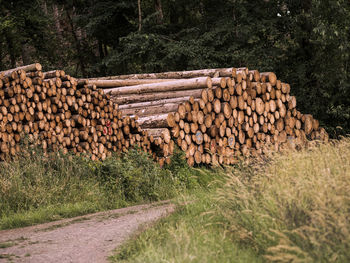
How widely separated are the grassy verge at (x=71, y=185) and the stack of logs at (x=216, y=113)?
1318 mm

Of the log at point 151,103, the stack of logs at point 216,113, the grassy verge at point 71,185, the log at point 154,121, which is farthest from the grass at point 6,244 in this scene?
the log at point 151,103

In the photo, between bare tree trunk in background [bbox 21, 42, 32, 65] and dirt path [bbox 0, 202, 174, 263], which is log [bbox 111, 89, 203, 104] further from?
bare tree trunk in background [bbox 21, 42, 32, 65]

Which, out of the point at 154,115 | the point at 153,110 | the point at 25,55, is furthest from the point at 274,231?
the point at 25,55

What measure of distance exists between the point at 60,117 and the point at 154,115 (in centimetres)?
239

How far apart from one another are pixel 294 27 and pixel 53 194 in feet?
43.7

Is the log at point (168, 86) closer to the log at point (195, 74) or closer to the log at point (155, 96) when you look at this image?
the log at point (155, 96)

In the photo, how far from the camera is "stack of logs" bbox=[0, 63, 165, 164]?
8.80 metres

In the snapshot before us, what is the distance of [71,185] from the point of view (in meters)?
8.14

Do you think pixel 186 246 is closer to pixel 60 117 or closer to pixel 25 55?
pixel 60 117

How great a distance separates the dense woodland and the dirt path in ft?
33.4

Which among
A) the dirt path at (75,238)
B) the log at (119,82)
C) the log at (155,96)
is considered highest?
the log at (119,82)

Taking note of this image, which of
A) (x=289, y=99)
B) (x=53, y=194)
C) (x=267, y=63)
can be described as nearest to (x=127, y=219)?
(x=53, y=194)

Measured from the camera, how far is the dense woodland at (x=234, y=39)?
15.7 metres

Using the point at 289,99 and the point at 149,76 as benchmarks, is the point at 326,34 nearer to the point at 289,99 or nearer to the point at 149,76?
the point at 289,99
